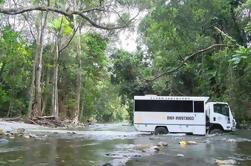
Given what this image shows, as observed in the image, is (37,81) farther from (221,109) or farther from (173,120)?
(221,109)

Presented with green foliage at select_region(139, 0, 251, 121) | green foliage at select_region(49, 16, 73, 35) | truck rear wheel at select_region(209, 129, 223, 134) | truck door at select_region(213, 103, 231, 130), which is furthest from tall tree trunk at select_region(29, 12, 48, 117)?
truck door at select_region(213, 103, 231, 130)

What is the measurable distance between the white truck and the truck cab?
2.16 feet

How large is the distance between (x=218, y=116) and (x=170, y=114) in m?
2.96

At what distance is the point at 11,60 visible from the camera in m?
41.2

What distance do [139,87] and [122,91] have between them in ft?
8.33

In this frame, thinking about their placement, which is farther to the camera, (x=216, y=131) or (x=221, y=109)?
(x=216, y=131)

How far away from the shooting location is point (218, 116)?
24797mm

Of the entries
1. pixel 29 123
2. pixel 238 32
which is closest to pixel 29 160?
pixel 238 32

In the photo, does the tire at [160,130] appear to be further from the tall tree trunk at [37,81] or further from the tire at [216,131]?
the tall tree trunk at [37,81]

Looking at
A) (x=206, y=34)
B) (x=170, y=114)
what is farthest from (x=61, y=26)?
(x=170, y=114)

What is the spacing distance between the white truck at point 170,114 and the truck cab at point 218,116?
66cm

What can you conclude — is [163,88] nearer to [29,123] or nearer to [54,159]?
[29,123]

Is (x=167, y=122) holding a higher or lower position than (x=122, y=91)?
lower

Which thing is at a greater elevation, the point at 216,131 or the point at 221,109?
the point at 221,109
